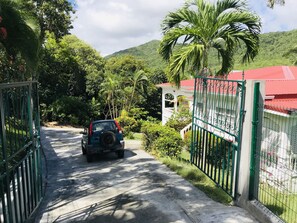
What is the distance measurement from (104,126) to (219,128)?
606cm

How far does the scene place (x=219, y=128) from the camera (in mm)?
6168

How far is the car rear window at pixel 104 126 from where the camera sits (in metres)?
11.2

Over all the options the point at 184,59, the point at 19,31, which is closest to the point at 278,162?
the point at 184,59

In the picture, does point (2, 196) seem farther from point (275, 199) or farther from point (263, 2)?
point (263, 2)

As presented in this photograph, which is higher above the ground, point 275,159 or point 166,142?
point 275,159

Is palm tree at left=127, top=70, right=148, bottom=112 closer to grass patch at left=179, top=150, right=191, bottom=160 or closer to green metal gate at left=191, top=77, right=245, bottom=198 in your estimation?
grass patch at left=179, top=150, right=191, bottom=160

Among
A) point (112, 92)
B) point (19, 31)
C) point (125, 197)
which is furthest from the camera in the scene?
point (112, 92)

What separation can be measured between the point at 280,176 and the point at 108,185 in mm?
4664

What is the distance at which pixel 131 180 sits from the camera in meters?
7.95

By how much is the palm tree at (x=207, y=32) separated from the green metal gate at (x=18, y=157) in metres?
4.42

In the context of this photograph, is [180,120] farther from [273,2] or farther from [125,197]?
[125,197]

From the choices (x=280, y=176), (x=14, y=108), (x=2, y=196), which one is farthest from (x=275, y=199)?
(x=14, y=108)

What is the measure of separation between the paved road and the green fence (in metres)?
0.55

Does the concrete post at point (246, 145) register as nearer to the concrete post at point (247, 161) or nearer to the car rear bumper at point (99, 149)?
the concrete post at point (247, 161)
